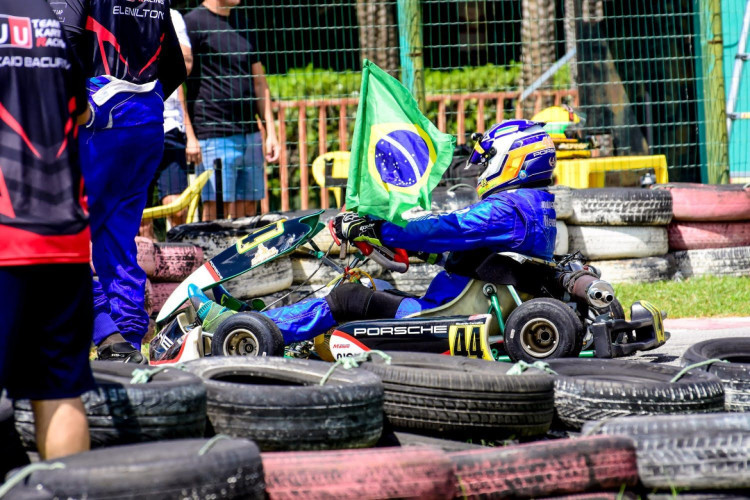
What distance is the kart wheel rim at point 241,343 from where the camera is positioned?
5.06m

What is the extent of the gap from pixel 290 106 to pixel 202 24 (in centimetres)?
146

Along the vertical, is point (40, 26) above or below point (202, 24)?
below

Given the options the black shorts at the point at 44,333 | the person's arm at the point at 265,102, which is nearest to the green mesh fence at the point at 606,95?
the person's arm at the point at 265,102

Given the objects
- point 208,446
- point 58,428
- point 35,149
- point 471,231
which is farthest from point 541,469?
point 471,231

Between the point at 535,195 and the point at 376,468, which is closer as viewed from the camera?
the point at 376,468

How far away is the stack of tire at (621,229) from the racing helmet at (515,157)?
3037 mm

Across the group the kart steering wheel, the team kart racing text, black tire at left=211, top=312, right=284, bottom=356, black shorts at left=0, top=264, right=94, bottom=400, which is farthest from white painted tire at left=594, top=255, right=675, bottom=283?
black shorts at left=0, top=264, right=94, bottom=400

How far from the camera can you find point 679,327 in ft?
22.1

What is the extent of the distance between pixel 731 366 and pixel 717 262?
4.59m

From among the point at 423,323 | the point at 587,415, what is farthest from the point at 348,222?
the point at 587,415

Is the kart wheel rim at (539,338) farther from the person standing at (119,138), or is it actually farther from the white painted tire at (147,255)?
the white painted tire at (147,255)

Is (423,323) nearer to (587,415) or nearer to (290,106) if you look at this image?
(587,415)

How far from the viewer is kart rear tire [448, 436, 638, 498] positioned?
10.2 ft

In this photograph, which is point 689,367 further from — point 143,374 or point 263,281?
point 263,281
